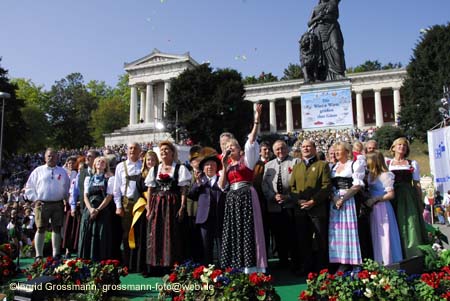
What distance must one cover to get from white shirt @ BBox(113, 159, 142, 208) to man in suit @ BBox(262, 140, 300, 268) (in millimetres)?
2201

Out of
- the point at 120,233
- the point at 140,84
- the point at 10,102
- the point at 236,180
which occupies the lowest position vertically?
the point at 120,233

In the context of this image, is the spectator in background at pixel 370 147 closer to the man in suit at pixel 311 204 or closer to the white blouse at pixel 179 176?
the man in suit at pixel 311 204

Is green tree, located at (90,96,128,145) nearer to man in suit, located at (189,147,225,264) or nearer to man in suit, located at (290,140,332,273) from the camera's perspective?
man in suit, located at (189,147,225,264)

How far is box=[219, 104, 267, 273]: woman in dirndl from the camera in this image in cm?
510

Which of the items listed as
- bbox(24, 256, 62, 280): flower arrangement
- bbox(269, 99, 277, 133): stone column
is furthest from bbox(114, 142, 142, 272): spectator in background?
bbox(269, 99, 277, 133): stone column

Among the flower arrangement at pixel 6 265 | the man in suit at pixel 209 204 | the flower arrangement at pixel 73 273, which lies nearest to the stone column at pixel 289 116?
the man in suit at pixel 209 204

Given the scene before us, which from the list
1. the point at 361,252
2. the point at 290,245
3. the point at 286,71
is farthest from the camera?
the point at 286,71

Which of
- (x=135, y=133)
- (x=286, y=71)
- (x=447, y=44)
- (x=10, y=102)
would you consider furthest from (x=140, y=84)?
(x=447, y=44)

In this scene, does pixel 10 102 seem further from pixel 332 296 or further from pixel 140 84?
pixel 332 296

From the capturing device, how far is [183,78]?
44375 millimetres

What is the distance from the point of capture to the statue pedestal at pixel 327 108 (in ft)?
56.0

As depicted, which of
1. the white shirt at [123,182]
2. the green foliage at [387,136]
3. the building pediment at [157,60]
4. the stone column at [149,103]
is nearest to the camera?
the white shirt at [123,182]

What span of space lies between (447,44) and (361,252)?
113 feet

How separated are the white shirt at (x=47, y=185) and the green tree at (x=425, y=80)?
3172 centimetres
